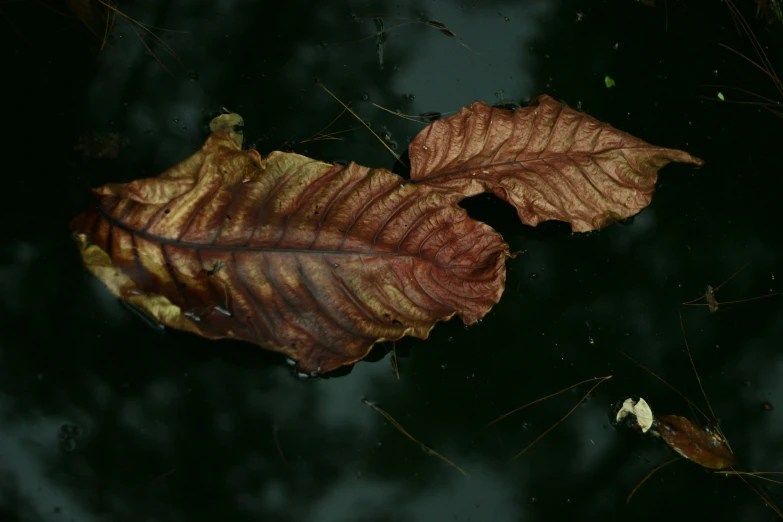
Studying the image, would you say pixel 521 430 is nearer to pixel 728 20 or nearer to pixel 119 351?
pixel 119 351

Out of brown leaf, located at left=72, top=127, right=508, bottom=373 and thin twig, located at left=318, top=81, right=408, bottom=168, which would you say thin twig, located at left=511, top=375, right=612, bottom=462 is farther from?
thin twig, located at left=318, top=81, right=408, bottom=168

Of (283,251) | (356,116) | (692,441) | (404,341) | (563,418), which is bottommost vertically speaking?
(692,441)

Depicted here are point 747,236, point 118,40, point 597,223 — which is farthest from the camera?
point 747,236

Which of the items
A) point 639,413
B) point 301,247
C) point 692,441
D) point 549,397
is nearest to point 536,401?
point 549,397

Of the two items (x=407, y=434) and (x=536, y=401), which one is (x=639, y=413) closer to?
(x=536, y=401)

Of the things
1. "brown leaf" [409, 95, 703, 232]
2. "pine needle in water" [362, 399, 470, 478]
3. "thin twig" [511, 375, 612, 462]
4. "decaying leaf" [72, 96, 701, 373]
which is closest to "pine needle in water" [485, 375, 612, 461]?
"thin twig" [511, 375, 612, 462]

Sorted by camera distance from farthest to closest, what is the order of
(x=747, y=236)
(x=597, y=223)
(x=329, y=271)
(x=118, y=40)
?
(x=747, y=236) < (x=597, y=223) < (x=118, y=40) < (x=329, y=271)

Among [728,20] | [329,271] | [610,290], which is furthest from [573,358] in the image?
[728,20]
